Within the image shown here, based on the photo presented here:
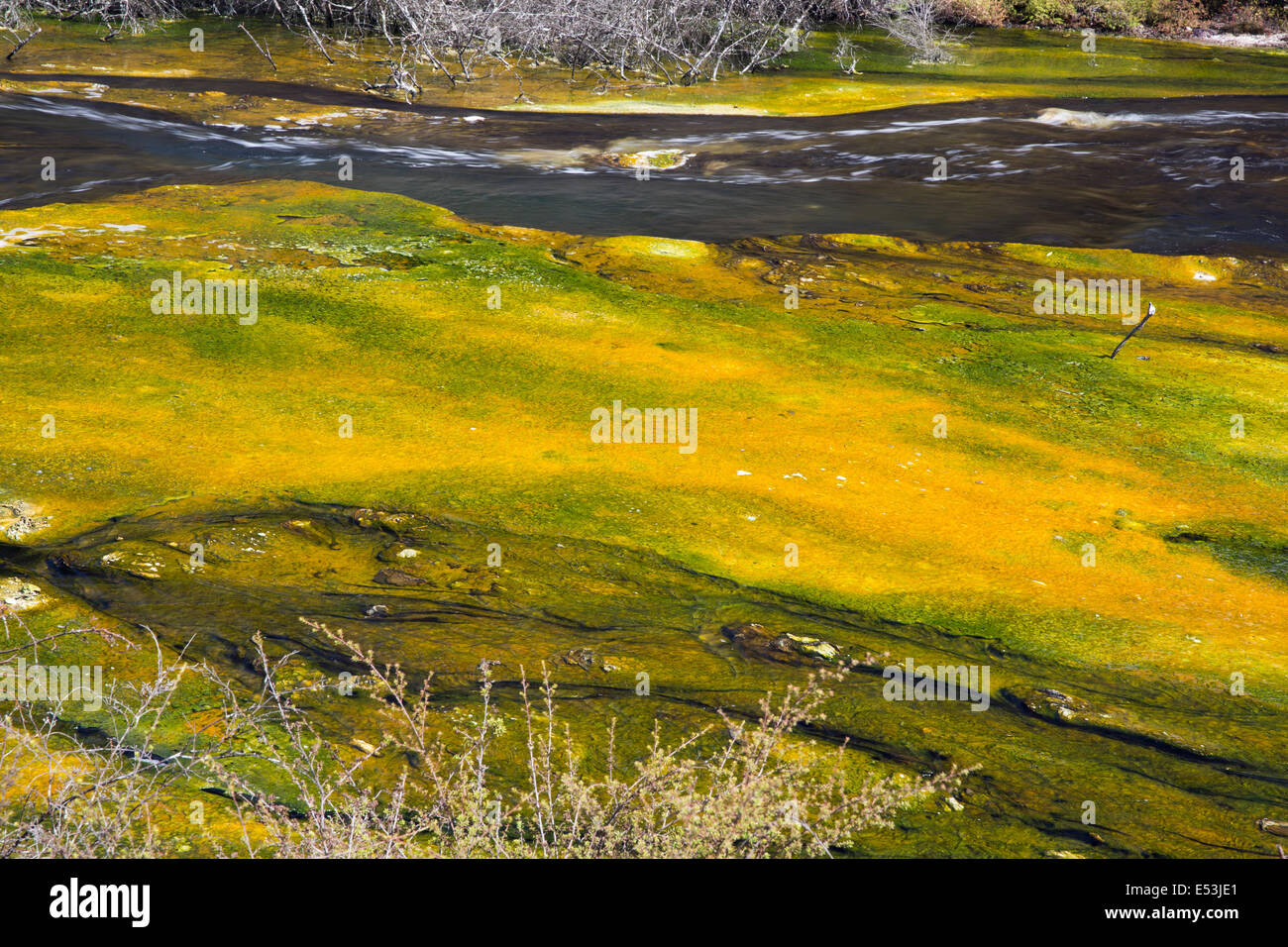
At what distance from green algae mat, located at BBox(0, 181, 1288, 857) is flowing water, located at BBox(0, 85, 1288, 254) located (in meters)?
2.81

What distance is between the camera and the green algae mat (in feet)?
15.9

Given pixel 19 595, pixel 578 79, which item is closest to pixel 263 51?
pixel 578 79

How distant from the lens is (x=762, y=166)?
669 inches

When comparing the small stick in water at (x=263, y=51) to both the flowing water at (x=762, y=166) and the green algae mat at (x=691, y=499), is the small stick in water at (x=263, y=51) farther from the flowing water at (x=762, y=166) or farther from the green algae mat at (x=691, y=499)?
the green algae mat at (x=691, y=499)

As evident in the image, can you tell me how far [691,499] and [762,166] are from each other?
11404 mm

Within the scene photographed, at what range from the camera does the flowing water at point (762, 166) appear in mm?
14180

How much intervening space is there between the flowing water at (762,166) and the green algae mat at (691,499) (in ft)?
9.21

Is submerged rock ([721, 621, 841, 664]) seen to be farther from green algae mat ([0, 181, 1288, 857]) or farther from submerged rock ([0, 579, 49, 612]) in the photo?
submerged rock ([0, 579, 49, 612])

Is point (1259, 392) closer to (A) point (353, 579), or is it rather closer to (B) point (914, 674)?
(B) point (914, 674)

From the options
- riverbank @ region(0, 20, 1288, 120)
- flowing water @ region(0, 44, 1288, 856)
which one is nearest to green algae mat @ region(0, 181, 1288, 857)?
flowing water @ region(0, 44, 1288, 856)

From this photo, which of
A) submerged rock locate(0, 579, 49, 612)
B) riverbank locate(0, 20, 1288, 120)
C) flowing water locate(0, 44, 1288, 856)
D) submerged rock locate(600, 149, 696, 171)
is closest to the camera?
flowing water locate(0, 44, 1288, 856)

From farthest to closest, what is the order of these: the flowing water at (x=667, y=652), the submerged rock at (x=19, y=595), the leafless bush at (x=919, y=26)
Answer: the leafless bush at (x=919, y=26) → the submerged rock at (x=19, y=595) → the flowing water at (x=667, y=652)

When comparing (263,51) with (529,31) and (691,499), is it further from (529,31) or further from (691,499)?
(691,499)

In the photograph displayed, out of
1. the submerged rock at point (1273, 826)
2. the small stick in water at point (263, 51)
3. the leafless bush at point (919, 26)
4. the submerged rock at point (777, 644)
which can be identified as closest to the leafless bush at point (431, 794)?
the submerged rock at point (777, 644)
